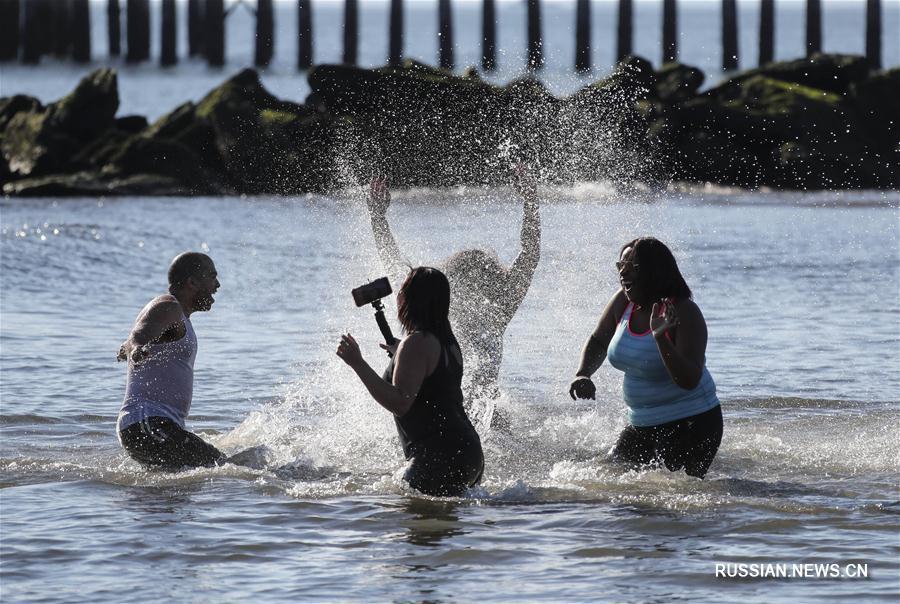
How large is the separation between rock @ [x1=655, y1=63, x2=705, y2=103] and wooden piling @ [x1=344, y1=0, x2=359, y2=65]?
52.0 ft

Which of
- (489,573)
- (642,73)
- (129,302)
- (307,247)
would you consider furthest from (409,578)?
(642,73)

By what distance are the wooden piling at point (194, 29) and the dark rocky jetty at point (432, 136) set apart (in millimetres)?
24791

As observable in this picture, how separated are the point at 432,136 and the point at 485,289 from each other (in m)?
21.8

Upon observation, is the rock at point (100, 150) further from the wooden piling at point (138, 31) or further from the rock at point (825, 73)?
the wooden piling at point (138, 31)

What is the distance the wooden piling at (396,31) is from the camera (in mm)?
46344

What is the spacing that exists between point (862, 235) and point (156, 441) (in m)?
16.5

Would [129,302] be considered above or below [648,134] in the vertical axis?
below

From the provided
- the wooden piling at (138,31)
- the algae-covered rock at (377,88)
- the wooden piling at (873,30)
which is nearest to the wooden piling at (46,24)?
the wooden piling at (138,31)

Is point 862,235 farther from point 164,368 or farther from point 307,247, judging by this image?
point 164,368

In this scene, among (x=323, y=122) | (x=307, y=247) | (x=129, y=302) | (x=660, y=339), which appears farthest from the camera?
(x=323, y=122)

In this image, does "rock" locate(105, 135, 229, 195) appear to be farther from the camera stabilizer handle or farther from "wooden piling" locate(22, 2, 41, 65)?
"wooden piling" locate(22, 2, 41, 65)

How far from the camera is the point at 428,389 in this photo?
7.14m

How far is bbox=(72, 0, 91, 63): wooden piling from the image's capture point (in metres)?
58.1

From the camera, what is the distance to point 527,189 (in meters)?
8.96
